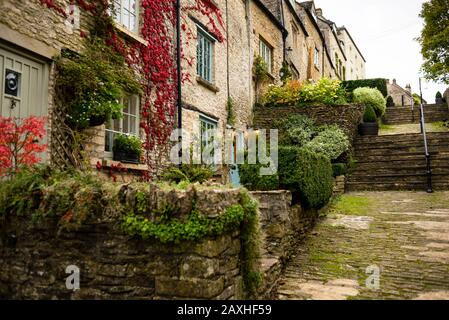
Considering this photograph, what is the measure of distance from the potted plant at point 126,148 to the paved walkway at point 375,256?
355cm

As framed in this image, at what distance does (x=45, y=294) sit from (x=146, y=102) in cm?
515

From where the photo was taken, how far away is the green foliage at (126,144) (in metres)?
6.78

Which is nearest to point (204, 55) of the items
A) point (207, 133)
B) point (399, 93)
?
point (207, 133)

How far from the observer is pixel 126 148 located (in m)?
6.82

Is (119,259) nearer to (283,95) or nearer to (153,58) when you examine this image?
(153,58)

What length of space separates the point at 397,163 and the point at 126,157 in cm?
895

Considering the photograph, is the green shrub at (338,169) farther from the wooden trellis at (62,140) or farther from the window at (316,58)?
the window at (316,58)

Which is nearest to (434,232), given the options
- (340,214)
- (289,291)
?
(340,214)

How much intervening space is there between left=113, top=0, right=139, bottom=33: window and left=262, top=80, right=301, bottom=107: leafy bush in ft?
25.6

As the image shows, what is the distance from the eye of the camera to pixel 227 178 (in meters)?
10.5

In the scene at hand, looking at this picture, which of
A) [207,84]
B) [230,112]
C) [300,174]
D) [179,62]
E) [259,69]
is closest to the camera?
[300,174]

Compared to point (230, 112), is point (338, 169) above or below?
below

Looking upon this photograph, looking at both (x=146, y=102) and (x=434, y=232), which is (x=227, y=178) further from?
(x=434, y=232)
